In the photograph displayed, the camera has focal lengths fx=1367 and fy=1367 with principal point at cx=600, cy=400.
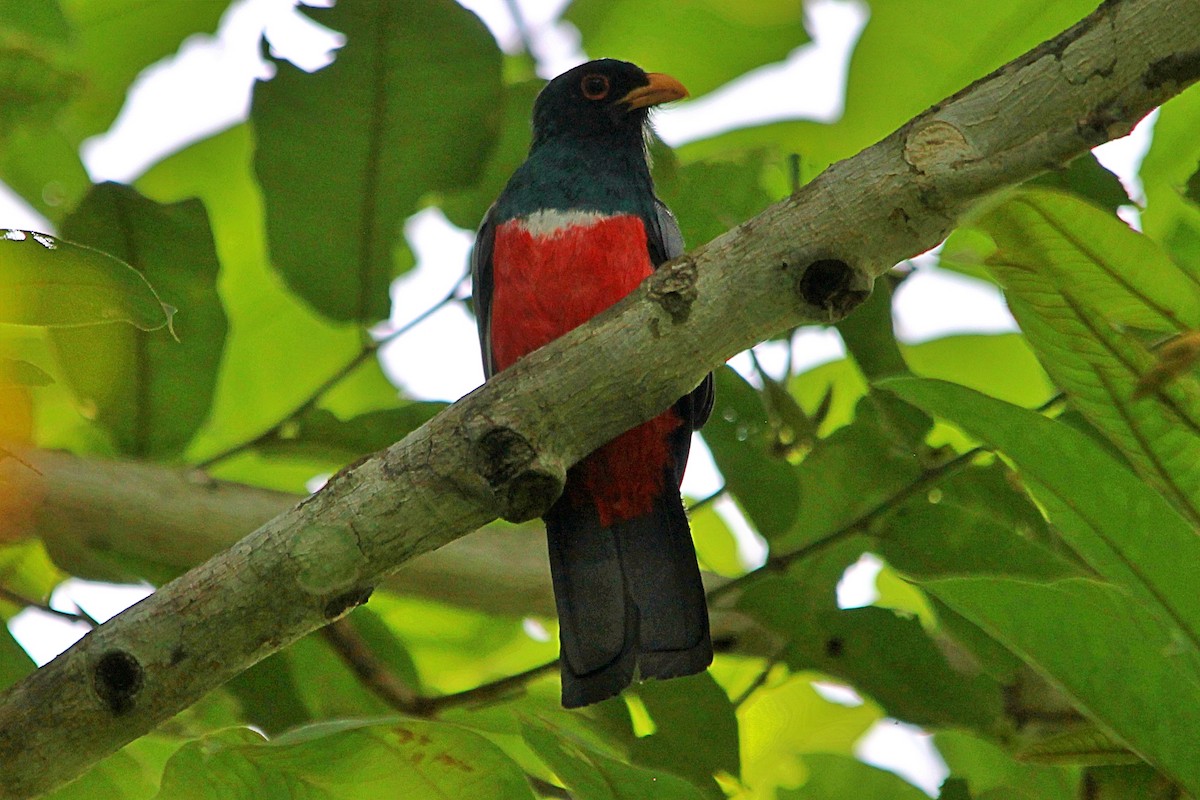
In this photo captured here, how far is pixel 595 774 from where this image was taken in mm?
2207

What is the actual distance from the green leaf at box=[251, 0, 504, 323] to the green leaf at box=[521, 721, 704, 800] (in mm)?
1530

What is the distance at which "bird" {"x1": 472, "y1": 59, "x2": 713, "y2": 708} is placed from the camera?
292 centimetres

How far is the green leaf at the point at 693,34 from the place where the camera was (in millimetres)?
3900

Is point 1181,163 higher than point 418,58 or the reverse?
the reverse

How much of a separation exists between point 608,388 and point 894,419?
1042 millimetres

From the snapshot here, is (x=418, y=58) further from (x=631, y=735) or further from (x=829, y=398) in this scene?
(x=631, y=735)

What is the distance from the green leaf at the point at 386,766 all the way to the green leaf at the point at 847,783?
849 millimetres

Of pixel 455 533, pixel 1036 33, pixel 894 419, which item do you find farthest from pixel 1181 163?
pixel 455 533

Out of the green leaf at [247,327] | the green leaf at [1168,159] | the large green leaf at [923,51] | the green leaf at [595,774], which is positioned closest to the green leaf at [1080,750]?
the green leaf at [595,774]

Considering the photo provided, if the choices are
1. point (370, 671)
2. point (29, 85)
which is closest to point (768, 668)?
point (370, 671)

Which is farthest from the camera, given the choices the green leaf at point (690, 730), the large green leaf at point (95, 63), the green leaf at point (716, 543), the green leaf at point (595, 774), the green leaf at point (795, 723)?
the green leaf at point (716, 543)

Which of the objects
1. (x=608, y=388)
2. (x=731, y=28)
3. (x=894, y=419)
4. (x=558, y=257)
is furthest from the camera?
(x=731, y=28)

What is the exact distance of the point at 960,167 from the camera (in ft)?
6.42

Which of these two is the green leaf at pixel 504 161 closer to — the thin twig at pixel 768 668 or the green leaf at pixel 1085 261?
the thin twig at pixel 768 668
